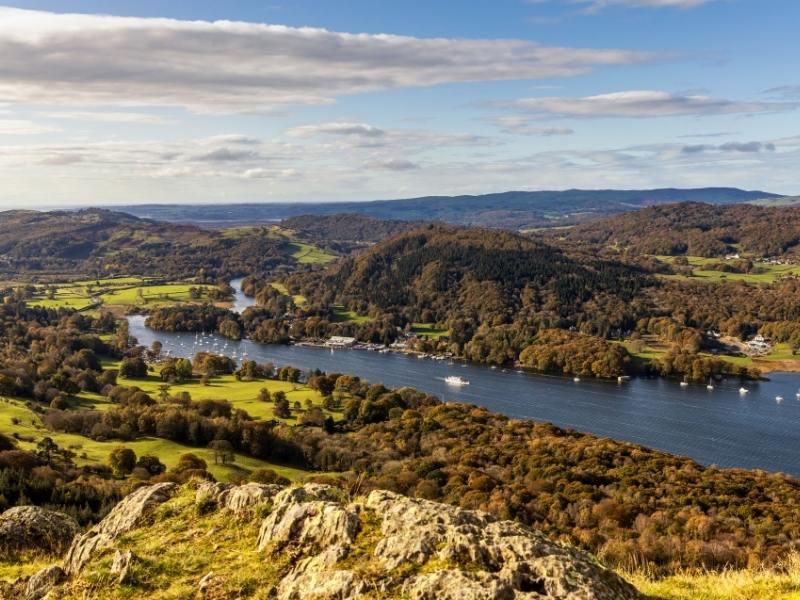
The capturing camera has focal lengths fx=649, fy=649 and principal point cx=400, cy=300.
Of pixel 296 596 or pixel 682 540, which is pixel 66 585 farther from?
pixel 682 540

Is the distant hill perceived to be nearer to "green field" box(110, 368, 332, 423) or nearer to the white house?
the white house

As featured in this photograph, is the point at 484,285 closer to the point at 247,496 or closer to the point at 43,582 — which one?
the point at 247,496

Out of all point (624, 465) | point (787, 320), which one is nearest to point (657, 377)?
point (787, 320)

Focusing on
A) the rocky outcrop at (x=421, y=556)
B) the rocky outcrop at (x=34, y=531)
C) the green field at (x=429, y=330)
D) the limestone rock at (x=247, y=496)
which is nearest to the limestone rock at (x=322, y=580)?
the rocky outcrop at (x=421, y=556)

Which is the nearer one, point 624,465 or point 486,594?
point 486,594

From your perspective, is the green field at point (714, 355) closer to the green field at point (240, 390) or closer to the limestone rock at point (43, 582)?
the green field at point (240, 390)

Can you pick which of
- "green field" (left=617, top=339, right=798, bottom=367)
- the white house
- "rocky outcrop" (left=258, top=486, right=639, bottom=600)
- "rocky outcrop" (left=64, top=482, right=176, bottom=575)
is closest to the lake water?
"green field" (left=617, top=339, right=798, bottom=367)

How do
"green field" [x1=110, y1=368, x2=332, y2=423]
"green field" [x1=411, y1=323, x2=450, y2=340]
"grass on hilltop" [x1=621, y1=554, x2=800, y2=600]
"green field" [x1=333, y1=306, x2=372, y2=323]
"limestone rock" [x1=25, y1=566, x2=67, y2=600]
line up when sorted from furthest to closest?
"green field" [x1=333, y1=306, x2=372, y2=323] < "green field" [x1=411, y1=323, x2=450, y2=340] < "green field" [x1=110, y1=368, x2=332, y2=423] < "limestone rock" [x1=25, y1=566, x2=67, y2=600] < "grass on hilltop" [x1=621, y1=554, x2=800, y2=600]
